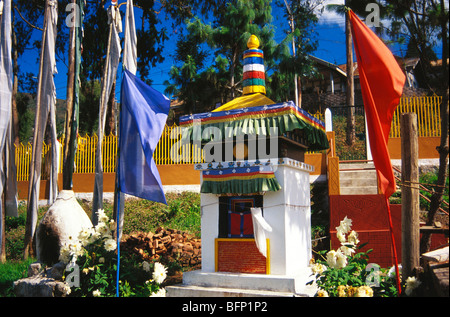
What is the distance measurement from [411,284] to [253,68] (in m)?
4.31

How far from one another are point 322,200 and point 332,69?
18.2 meters

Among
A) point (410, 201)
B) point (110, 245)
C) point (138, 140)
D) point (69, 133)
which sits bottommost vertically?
point (110, 245)

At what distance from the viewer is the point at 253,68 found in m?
7.36

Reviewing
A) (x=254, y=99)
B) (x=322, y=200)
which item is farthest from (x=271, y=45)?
(x=254, y=99)

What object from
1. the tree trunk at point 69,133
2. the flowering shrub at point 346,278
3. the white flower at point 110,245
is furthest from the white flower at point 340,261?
the tree trunk at point 69,133

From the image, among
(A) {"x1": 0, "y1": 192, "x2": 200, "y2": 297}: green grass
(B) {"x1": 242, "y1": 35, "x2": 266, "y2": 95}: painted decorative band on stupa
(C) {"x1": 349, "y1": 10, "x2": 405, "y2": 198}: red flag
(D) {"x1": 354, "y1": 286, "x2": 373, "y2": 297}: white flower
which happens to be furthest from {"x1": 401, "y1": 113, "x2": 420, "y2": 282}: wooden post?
(A) {"x1": 0, "y1": 192, "x2": 200, "y2": 297}: green grass

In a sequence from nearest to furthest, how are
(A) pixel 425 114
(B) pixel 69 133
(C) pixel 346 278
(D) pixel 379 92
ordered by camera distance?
1. (C) pixel 346 278
2. (D) pixel 379 92
3. (B) pixel 69 133
4. (A) pixel 425 114

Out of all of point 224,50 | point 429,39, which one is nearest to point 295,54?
point 224,50

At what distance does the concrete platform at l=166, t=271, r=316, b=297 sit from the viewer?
596cm

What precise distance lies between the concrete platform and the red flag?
1859 mm

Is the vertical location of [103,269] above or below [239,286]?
above

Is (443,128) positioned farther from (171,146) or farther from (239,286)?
(171,146)

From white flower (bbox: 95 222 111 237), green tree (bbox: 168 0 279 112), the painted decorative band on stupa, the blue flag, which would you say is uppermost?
green tree (bbox: 168 0 279 112)

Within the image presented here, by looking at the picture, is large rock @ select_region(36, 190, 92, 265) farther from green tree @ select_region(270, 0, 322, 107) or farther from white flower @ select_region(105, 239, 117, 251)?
green tree @ select_region(270, 0, 322, 107)
